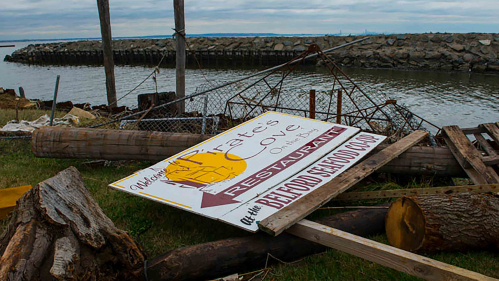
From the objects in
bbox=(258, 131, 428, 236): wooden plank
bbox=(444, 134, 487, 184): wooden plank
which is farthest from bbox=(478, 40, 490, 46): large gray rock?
bbox=(258, 131, 428, 236): wooden plank

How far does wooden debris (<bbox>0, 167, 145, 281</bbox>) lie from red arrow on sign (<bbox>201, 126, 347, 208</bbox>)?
3.28 ft

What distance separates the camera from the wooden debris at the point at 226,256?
3339 mm

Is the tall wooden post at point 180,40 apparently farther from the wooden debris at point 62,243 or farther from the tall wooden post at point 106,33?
the wooden debris at point 62,243

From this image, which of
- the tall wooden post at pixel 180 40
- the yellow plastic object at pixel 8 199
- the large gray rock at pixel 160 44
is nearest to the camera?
the yellow plastic object at pixel 8 199

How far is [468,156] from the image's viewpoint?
16.9 feet

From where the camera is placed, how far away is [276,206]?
152 inches

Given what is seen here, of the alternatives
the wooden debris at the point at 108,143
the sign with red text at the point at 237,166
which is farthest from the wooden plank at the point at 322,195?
the wooden debris at the point at 108,143

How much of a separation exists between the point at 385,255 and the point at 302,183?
145 cm

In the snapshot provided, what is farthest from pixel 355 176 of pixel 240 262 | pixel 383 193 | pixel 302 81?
pixel 302 81

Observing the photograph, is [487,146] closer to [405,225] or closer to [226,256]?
[405,225]

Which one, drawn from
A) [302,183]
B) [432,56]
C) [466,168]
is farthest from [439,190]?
[432,56]

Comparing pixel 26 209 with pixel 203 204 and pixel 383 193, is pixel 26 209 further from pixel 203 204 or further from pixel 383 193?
pixel 383 193

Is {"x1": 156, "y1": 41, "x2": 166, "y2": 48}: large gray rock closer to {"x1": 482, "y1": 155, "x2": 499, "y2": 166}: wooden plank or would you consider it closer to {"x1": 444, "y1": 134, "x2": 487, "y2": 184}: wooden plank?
{"x1": 444, "y1": 134, "x2": 487, "y2": 184}: wooden plank

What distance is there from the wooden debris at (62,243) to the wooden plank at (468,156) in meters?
4.28
